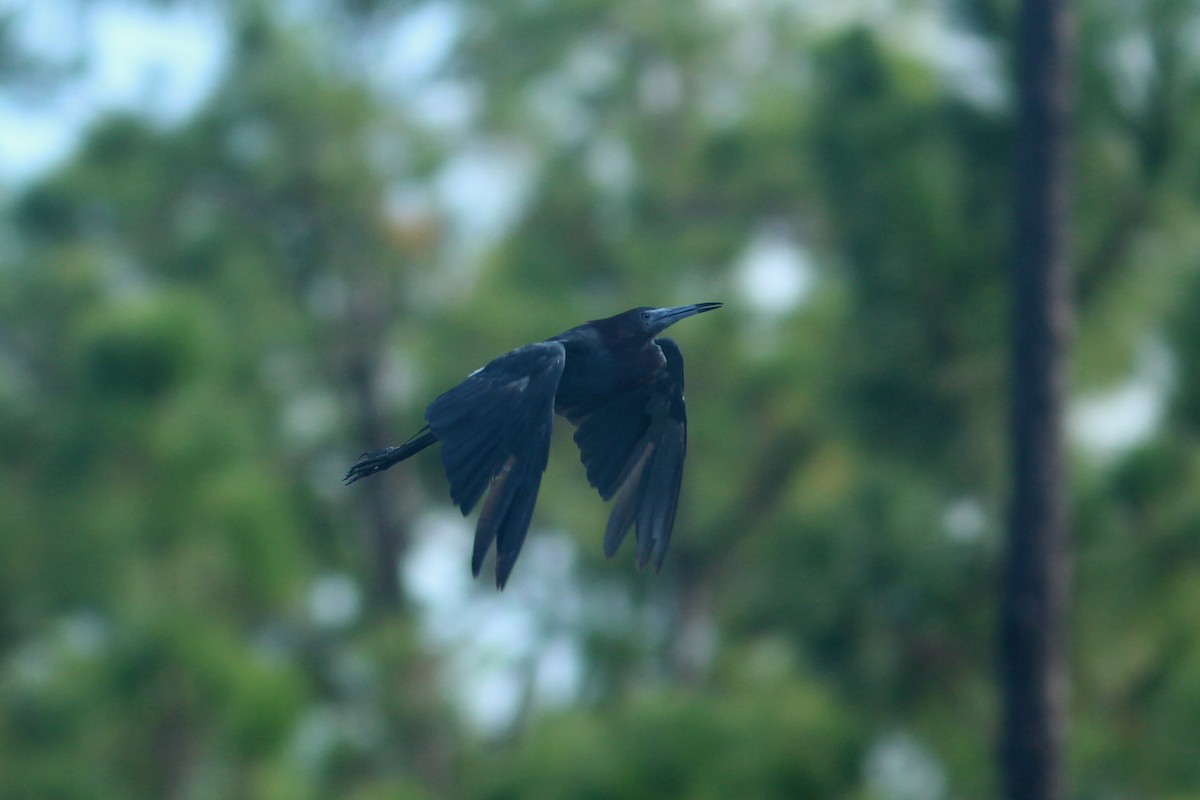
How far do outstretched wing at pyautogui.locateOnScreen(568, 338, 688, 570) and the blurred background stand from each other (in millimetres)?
3834

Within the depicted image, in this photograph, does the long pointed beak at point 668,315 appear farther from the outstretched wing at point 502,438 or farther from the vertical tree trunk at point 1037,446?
the vertical tree trunk at point 1037,446

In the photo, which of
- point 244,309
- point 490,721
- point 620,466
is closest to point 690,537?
point 490,721

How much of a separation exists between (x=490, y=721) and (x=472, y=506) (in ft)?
32.9

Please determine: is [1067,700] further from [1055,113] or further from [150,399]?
[150,399]

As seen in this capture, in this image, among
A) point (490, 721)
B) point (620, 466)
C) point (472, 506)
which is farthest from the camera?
point (490, 721)

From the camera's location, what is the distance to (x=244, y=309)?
12125mm

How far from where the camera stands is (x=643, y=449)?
191 inches

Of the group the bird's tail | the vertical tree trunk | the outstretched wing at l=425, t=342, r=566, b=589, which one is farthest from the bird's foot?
the vertical tree trunk

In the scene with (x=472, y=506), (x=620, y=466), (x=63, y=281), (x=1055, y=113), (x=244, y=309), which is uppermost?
(x=244, y=309)

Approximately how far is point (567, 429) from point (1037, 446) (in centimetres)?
532

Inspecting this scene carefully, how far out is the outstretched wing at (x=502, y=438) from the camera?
140 inches

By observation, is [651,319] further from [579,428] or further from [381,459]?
[381,459]

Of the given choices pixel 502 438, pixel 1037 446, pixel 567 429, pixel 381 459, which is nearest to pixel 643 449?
pixel 381 459

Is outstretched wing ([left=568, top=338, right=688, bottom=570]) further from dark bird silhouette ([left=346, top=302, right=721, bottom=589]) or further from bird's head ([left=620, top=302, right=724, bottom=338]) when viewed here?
bird's head ([left=620, top=302, right=724, bottom=338])
